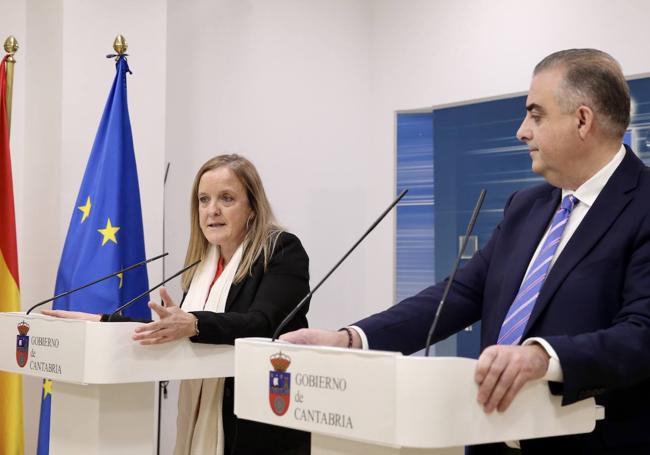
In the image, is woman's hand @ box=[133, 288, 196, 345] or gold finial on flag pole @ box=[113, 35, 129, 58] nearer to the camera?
woman's hand @ box=[133, 288, 196, 345]

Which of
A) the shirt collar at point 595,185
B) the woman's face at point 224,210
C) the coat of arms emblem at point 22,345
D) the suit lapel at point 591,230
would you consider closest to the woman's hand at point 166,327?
the coat of arms emblem at point 22,345

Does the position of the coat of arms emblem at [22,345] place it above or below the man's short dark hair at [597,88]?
below

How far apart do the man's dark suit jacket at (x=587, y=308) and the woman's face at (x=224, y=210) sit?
114cm

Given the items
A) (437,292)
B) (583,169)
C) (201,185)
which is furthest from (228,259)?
(583,169)

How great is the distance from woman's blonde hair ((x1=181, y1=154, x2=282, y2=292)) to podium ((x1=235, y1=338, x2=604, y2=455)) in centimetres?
127

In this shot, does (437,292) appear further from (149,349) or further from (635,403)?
(149,349)

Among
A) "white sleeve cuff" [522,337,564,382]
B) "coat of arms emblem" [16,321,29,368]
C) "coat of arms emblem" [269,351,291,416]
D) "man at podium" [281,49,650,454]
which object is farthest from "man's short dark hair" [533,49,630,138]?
"coat of arms emblem" [16,321,29,368]

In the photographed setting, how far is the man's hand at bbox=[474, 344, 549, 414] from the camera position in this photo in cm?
150

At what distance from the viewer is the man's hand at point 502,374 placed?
1.50 metres

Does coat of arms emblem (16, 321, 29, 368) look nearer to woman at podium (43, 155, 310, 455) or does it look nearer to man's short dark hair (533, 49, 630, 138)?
woman at podium (43, 155, 310, 455)

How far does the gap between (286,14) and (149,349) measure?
11.0ft

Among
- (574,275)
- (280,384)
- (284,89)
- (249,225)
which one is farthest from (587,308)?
(284,89)

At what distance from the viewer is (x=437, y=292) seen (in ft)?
7.07

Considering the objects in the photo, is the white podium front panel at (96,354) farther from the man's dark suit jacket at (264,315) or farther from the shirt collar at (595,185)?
the shirt collar at (595,185)
